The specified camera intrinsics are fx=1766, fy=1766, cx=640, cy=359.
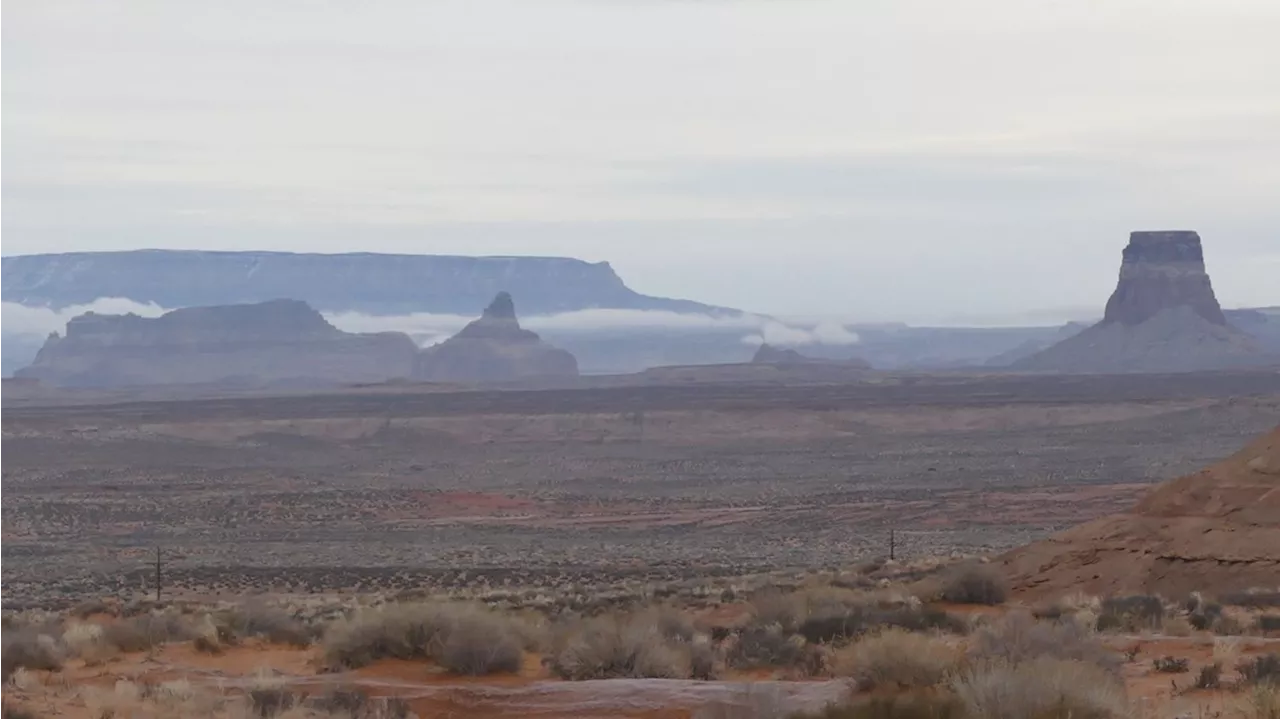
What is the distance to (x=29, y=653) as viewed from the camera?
16.3 metres

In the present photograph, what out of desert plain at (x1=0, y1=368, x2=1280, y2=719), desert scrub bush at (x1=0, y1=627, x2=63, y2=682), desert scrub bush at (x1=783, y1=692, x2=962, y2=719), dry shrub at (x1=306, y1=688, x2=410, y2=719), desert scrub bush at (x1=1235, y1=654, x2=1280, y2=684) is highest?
desert scrub bush at (x1=783, y1=692, x2=962, y2=719)

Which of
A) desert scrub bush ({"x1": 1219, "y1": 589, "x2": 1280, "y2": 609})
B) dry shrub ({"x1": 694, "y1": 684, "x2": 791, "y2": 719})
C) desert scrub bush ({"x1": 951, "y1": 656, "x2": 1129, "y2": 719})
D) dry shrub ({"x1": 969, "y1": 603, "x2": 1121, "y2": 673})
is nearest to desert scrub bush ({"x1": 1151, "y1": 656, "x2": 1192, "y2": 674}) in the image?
dry shrub ({"x1": 969, "y1": 603, "x2": 1121, "y2": 673})

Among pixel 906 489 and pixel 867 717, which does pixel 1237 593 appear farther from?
pixel 906 489

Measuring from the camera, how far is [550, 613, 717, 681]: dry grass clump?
14.5 metres

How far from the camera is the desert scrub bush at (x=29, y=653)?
1602 cm

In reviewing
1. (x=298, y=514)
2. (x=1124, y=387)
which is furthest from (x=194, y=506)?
(x=1124, y=387)

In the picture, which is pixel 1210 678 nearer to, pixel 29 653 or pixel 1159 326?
pixel 29 653

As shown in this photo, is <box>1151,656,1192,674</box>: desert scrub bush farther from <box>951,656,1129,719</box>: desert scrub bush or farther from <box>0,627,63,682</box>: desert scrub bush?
<box>0,627,63,682</box>: desert scrub bush

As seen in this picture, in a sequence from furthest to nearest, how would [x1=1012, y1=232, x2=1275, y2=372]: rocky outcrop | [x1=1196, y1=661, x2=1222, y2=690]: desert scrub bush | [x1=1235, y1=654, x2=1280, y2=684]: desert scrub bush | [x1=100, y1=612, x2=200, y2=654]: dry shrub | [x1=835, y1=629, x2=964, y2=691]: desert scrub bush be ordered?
[x1=1012, y1=232, x2=1275, y2=372]: rocky outcrop < [x1=100, y1=612, x2=200, y2=654]: dry shrub < [x1=1196, y1=661, x2=1222, y2=690]: desert scrub bush < [x1=835, y1=629, x2=964, y2=691]: desert scrub bush < [x1=1235, y1=654, x2=1280, y2=684]: desert scrub bush

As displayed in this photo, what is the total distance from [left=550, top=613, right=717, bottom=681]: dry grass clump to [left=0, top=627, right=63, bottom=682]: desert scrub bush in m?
4.85

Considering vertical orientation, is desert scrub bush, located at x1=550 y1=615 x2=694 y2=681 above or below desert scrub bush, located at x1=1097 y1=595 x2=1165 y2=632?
above

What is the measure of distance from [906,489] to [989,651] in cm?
5331

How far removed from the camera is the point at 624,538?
5066 centimetres

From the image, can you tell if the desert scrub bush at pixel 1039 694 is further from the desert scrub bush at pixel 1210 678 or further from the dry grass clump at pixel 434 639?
the dry grass clump at pixel 434 639
